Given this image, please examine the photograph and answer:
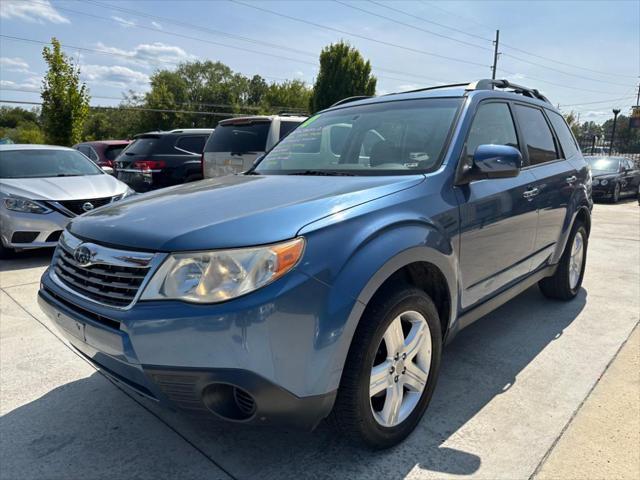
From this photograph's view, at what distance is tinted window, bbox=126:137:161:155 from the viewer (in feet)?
28.1

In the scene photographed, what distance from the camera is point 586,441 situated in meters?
2.28

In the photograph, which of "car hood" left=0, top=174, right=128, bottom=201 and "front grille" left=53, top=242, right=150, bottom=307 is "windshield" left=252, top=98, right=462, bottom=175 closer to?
"front grille" left=53, top=242, right=150, bottom=307

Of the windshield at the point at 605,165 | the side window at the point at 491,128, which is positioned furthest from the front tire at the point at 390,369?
the windshield at the point at 605,165

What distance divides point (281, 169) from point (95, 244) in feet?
4.32

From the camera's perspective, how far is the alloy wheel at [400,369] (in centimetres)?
204

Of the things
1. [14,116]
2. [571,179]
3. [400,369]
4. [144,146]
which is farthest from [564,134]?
[14,116]

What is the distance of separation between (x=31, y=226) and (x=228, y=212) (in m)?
4.81

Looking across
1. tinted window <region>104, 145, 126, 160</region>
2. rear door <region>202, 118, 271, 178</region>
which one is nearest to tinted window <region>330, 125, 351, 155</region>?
rear door <region>202, 118, 271, 178</region>

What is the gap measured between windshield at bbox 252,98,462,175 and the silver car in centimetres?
368

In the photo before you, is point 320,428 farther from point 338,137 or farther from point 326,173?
point 338,137

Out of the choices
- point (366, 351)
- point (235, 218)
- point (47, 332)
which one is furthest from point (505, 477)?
point (47, 332)

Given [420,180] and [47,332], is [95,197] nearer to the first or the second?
[47,332]

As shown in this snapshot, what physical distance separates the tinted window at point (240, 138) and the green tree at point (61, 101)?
12.4 meters

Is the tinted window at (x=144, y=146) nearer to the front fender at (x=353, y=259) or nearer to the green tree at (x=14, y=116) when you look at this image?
the front fender at (x=353, y=259)
